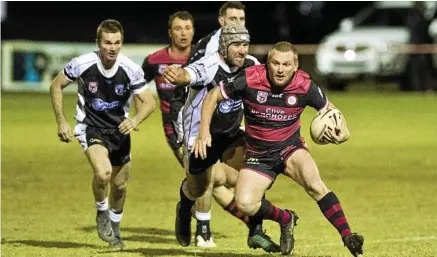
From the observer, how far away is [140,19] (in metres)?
36.0

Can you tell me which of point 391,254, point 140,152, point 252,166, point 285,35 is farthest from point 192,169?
point 285,35

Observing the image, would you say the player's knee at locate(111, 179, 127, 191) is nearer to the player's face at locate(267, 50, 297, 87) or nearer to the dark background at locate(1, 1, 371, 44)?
the player's face at locate(267, 50, 297, 87)

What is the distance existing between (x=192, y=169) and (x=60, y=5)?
2700 cm

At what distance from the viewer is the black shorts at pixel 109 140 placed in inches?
403

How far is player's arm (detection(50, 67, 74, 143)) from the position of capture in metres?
10.0

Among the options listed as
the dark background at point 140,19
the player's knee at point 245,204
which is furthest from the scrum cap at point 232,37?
the dark background at point 140,19

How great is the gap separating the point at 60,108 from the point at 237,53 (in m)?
1.74

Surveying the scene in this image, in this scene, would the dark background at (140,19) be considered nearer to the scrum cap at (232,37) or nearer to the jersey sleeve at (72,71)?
the jersey sleeve at (72,71)

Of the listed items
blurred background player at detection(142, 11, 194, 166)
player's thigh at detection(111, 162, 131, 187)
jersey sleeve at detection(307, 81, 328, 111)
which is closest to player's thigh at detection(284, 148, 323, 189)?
jersey sleeve at detection(307, 81, 328, 111)

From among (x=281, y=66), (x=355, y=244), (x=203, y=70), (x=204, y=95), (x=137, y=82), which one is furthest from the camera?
(x=137, y=82)

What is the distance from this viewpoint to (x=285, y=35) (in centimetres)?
3553

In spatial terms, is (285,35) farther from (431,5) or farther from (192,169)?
(192,169)

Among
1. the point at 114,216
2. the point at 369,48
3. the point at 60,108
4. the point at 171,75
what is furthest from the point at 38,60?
the point at 171,75

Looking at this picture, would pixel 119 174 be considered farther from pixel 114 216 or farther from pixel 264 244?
pixel 264 244
